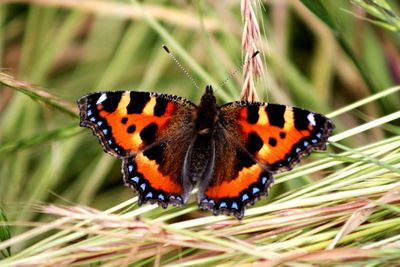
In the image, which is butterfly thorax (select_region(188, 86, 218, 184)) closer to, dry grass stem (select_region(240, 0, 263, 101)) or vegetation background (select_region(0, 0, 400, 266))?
vegetation background (select_region(0, 0, 400, 266))

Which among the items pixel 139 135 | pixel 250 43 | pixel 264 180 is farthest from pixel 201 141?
pixel 250 43

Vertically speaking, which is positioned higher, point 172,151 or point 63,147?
point 63,147

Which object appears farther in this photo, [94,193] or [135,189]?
[94,193]

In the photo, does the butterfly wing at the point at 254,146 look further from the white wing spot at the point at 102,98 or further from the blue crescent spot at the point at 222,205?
the white wing spot at the point at 102,98

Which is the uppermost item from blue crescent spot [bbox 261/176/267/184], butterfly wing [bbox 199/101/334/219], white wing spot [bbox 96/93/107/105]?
white wing spot [bbox 96/93/107/105]

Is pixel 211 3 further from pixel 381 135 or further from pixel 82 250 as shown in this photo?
pixel 82 250

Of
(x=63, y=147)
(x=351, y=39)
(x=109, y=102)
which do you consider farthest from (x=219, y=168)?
(x=351, y=39)

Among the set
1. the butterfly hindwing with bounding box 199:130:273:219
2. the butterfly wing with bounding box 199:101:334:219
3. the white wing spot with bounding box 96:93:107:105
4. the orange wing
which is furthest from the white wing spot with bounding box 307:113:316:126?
the white wing spot with bounding box 96:93:107:105

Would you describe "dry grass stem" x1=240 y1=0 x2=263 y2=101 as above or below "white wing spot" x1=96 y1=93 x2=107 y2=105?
below
